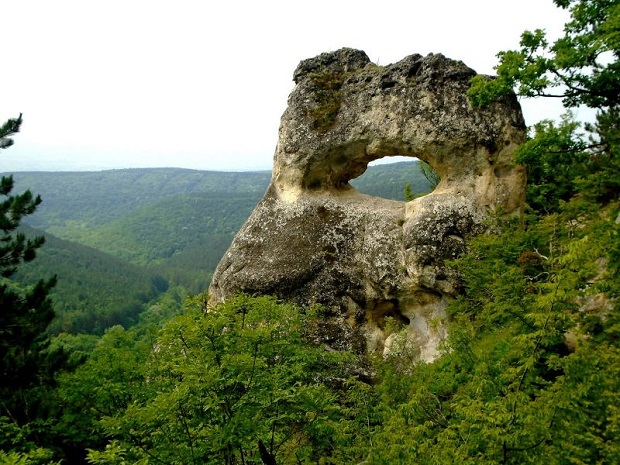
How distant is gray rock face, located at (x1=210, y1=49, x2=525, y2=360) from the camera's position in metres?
16.2

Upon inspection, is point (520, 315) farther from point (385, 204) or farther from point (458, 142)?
point (385, 204)

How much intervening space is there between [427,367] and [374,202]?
28.4 ft

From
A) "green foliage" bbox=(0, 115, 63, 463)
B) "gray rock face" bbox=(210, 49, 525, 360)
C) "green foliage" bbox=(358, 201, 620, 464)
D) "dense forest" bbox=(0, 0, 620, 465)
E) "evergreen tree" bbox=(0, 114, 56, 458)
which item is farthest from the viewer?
"gray rock face" bbox=(210, 49, 525, 360)

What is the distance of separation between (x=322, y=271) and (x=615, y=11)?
1168 cm

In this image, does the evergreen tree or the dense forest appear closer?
the dense forest

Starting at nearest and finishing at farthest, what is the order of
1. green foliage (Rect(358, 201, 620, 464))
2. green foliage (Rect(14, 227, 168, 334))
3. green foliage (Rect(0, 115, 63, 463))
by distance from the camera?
green foliage (Rect(358, 201, 620, 464)) < green foliage (Rect(0, 115, 63, 463)) < green foliage (Rect(14, 227, 168, 334))

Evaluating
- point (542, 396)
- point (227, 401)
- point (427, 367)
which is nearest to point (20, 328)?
point (227, 401)

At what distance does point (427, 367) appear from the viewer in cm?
1192

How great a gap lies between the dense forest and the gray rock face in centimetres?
118

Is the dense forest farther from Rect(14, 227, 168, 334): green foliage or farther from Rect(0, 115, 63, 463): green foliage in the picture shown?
Rect(14, 227, 168, 334): green foliage

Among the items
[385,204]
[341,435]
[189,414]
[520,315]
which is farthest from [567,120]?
[189,414]

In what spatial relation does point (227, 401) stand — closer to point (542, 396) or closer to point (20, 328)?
point (542, 396)

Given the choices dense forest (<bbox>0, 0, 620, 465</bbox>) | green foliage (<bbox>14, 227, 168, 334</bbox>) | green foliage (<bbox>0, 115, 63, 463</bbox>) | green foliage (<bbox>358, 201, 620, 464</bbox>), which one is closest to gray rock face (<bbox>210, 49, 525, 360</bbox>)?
dense forest (<bbox>0, 0, 620, 465</bbox>)

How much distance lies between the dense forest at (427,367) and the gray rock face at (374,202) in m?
1.18
